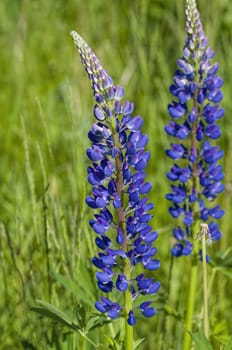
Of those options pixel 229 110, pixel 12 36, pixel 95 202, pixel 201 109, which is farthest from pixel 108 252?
pixel 12 36

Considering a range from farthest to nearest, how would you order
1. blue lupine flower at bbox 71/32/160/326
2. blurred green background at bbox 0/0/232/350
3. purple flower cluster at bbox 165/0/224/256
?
1. blurred green background at bbox 0/0/232/350
2. purple flower cluster at bbox 165/0/224/256
3. blue lupine flower at bbox 71/32/160/326

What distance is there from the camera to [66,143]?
3.42m

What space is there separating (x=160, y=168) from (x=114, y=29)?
933mm

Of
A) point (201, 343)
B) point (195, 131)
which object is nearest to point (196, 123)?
point (195, 131)

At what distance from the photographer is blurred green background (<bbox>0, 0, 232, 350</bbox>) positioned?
6.97ft

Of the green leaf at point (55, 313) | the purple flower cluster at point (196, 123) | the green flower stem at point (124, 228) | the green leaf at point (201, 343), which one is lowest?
the green leaf at point (201, 343)

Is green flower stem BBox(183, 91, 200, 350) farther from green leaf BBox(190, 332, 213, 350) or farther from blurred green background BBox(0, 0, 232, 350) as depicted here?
green leaf BBox(190, 332, 213, 350)

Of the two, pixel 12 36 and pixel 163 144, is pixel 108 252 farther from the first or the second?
pixel 12 36


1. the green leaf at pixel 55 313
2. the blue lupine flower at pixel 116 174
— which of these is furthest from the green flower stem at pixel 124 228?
the green leaf at pixel 55 313

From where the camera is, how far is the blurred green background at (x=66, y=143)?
212 centimetres

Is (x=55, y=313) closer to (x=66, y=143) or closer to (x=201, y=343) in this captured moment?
(x=201, y=343)

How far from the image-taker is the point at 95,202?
1.57m

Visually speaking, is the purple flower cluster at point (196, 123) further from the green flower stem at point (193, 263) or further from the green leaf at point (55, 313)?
the green leaf at point (55, 313)

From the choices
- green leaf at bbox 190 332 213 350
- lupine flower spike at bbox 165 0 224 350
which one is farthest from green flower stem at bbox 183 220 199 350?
green leaf at bbox 190 332 213 350
